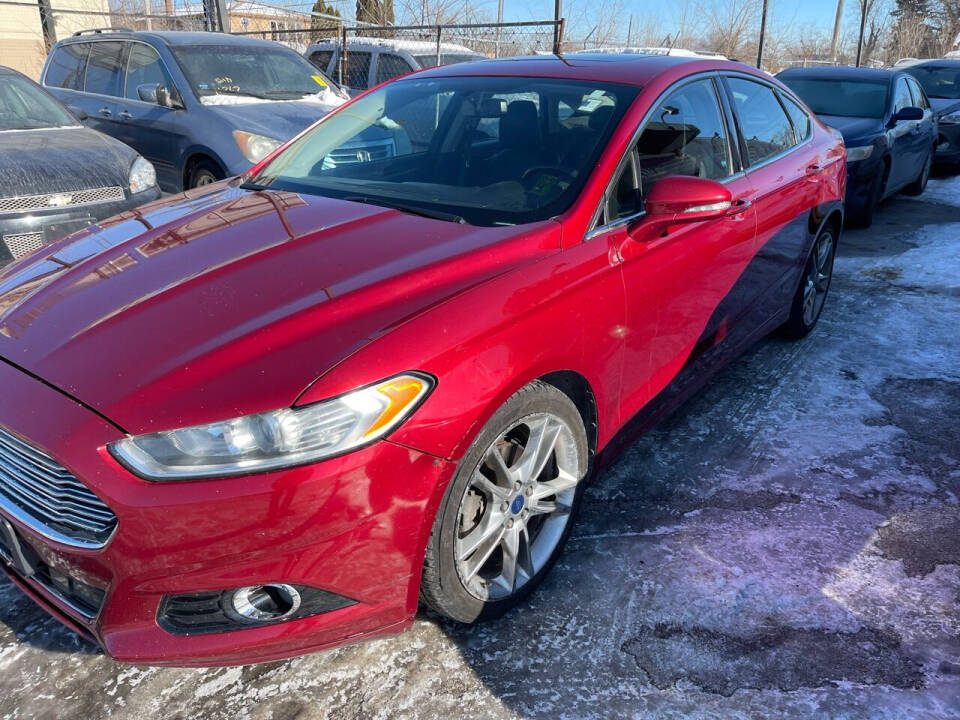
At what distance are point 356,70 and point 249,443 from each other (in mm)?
10723

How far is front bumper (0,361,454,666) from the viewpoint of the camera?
5.65 feet

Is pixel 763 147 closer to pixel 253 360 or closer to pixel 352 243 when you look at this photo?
pixel 352 243

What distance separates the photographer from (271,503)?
5.66 ft

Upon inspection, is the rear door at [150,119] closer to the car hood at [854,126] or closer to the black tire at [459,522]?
the black tire at [459,522]

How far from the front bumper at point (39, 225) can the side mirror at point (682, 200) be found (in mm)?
3752

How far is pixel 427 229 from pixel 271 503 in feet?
3.58

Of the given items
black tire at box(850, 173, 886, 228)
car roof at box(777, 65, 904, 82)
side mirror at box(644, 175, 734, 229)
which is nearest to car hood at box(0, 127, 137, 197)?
side mirror at box(644, 175, 734, 229)

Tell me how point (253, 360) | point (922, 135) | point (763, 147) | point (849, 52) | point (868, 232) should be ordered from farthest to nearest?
point (849, 52)
point (922, 135)
point (868, 232)
point (763, 147)
point (253, 360)

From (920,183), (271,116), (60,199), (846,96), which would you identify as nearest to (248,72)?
(271,116)

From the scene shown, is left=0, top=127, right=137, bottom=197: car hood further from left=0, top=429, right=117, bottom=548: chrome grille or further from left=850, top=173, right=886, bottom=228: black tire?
left=850, top=173, right=886, bottom=228: black tire

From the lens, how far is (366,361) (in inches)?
71.4

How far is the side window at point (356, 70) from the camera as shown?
1123 centimetres

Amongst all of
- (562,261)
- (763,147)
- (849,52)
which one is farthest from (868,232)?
(849,52)

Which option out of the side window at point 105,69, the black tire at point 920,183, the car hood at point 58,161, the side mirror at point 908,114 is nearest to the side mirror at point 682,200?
the car hood at point 58,161
